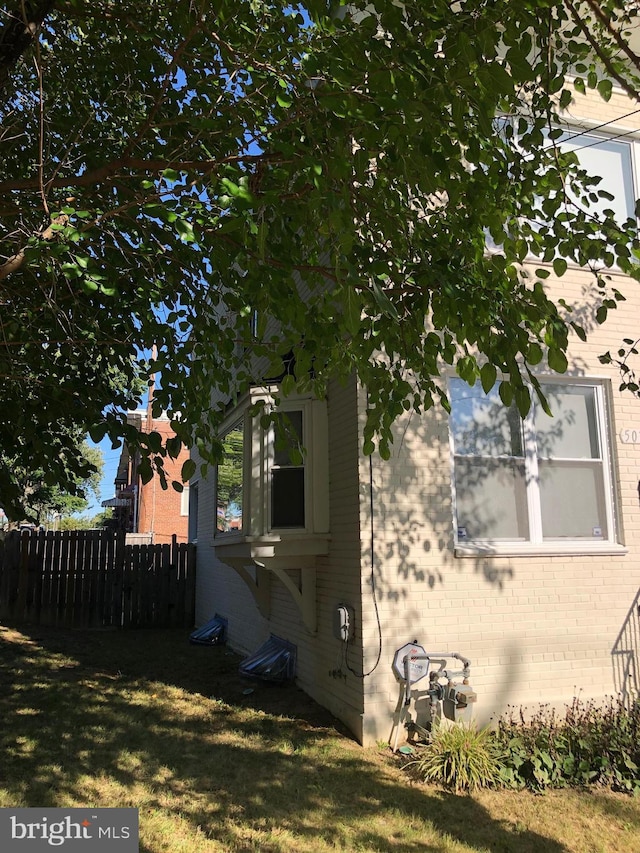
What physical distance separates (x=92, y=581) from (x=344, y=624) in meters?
9.75

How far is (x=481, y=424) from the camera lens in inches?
269

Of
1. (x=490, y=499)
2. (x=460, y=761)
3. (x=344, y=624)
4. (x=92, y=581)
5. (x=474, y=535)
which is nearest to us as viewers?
Answer: (x=460, y=761)

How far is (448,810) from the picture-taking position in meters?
4.61

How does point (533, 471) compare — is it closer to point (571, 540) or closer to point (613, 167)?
point (571, 540)

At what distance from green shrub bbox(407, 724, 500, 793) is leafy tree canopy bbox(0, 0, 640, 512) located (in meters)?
2.54

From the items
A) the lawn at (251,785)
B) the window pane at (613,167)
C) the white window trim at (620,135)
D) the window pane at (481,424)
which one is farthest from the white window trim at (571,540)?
the window pane at (613,167)

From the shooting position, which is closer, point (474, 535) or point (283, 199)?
point (283, 199)

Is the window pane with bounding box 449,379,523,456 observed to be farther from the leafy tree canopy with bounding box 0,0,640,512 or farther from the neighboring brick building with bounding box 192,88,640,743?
the leafy tree canopy with bounding box 0,0,640,512

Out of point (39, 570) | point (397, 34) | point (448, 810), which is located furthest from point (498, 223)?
point (39, 570)

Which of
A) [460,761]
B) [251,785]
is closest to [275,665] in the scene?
[251,785]

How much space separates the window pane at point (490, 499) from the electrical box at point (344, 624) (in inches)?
51.1

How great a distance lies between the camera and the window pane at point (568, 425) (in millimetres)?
6980

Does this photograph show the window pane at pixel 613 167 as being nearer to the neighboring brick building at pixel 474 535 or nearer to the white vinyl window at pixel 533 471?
the neighboring brick building at pixel 474 535

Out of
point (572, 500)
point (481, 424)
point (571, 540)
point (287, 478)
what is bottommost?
point (571, 540)
